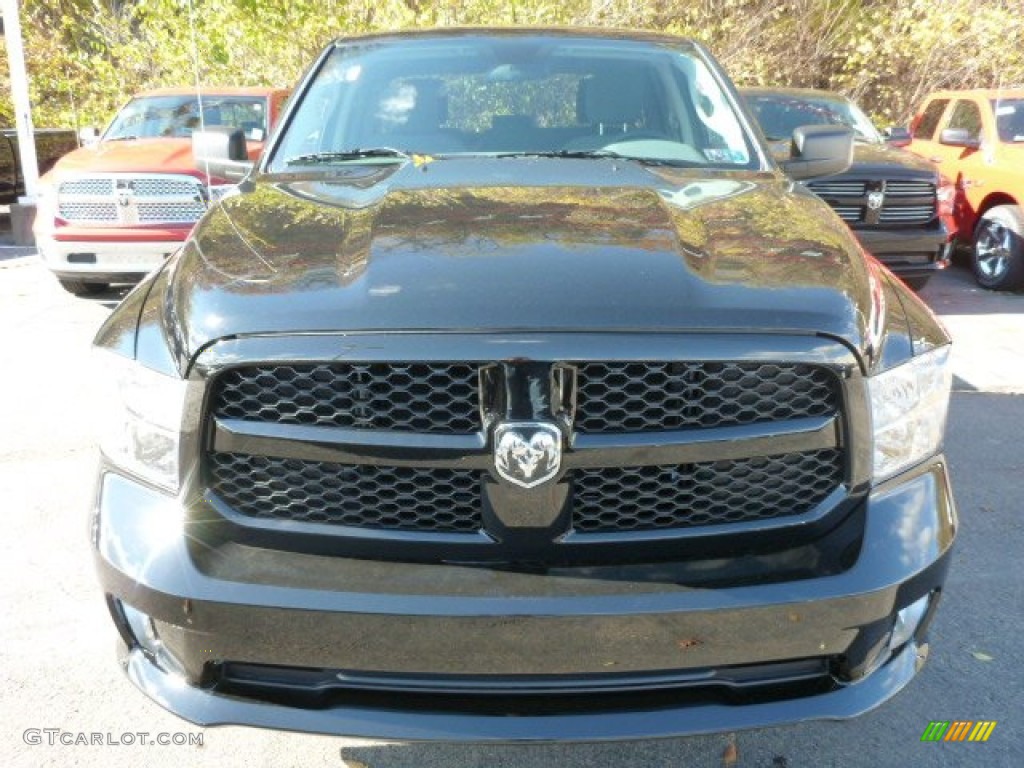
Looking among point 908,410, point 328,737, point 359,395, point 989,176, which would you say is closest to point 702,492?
point 908,410

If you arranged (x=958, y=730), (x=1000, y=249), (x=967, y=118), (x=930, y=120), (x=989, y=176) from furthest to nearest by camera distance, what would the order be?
(x=930, y=120) → (x=967, y=118) → (x=989, y=176) → (x=1000, y=249) → (x=958, y=730)

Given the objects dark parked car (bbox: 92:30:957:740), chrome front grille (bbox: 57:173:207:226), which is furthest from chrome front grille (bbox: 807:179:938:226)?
dark parked car (bbox: 92:30:957:740)

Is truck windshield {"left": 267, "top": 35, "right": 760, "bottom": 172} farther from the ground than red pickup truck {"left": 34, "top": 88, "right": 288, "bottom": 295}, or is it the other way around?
truck windshield {"left": 267, "top": 35, "right": 760, "bottom": 172}

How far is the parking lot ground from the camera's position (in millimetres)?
2645

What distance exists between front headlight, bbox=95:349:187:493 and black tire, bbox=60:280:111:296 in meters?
6.47

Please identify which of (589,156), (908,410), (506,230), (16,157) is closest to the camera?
(908,410)

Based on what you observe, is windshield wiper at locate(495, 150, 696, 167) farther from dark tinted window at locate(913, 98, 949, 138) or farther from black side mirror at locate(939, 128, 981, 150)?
dark tinted window at locate(913, 98, 949, 138)

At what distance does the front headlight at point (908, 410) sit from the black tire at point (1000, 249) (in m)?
7.46

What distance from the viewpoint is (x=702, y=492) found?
203 cm

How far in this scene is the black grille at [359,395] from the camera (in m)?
1.92

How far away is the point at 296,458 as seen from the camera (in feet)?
6.48

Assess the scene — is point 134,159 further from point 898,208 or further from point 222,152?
point 898,208

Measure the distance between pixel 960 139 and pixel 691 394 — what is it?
28.2ft

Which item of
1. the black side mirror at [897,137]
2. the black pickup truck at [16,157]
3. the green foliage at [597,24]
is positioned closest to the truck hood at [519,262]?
the black side mirror at [897,137]
